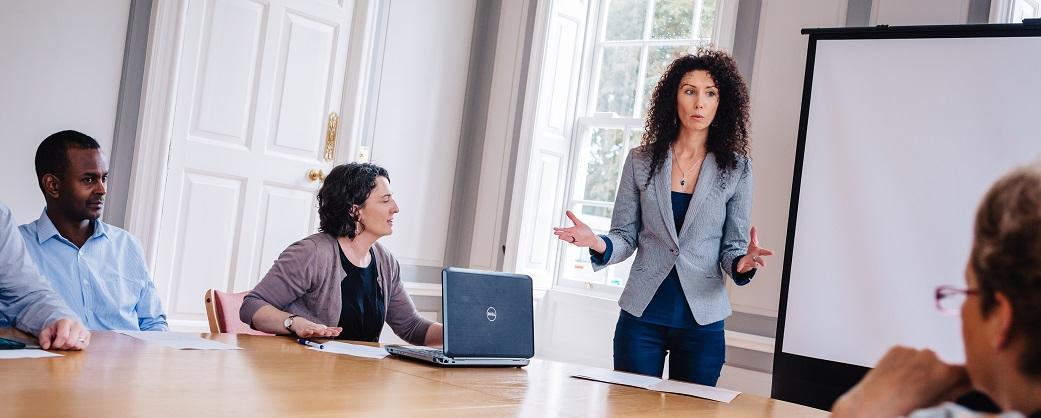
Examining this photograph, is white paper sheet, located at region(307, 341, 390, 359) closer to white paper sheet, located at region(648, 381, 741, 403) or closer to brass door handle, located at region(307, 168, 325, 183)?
white paper sheet, located at region(648, 381, 741, 403)

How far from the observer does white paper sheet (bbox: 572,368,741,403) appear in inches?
79.2

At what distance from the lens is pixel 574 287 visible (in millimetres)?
5230

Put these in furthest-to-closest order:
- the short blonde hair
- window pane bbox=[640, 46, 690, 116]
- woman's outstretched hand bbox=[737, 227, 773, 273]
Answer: window pane bbox=[640, 46, 690, 116], woman's outstretched hand bbox=[737, 227, 773, 273], the short blonde hair

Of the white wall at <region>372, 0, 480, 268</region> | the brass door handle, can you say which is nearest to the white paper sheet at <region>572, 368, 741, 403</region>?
the brass door handle

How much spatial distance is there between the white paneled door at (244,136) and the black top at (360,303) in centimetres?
170

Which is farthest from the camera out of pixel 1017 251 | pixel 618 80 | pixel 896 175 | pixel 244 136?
pixel 618 80

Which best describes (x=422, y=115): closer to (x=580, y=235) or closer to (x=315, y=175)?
(x=315, y=175)

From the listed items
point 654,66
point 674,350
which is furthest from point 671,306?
point 654,66

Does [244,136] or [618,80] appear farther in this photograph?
[618,80]

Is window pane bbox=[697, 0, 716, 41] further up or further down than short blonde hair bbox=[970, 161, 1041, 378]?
further up

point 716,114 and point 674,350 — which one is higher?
point 716,114

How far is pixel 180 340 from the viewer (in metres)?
1.94

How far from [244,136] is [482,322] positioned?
98.5 inches

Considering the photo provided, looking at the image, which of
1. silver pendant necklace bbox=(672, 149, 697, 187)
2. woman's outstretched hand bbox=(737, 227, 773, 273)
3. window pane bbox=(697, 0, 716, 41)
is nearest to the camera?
woman's outstretched hand bbox=(737, 227, 773, 273)
